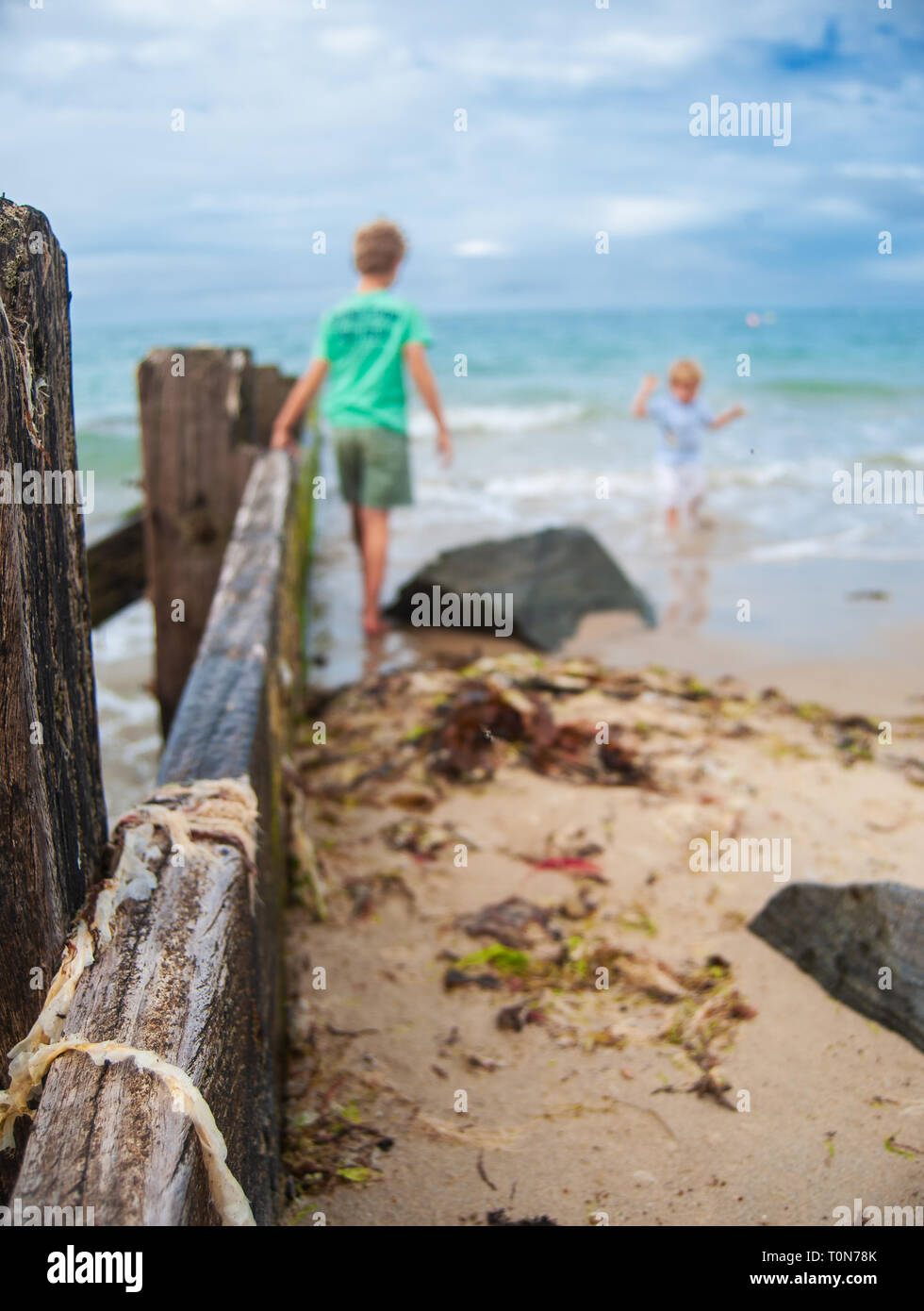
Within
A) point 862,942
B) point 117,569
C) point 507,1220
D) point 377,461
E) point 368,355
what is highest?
point 368,355

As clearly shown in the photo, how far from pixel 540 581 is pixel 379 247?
88.2 inches

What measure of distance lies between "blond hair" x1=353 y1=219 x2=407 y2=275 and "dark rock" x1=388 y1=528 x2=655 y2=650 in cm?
188

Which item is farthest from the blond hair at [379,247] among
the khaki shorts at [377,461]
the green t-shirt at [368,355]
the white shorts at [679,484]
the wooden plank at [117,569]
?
the white shorts at [679,484]

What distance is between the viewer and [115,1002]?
1.28 meters

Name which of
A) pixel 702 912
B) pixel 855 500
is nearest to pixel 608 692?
pixel 702 912

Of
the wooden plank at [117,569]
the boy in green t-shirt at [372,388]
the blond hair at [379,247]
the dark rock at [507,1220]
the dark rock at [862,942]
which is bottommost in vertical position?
the dark rock at [507,1220]

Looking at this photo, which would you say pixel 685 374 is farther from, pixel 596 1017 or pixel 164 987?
pixel 164 987

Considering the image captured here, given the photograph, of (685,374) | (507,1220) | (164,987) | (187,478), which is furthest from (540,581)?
(164,987)

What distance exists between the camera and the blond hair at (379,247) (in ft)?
18.8

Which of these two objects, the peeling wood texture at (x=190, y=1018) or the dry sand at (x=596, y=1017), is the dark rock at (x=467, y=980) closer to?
the dry sand at (x=596, y=1017)

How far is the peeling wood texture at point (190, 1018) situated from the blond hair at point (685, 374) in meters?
7.31

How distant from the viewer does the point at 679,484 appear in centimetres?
918

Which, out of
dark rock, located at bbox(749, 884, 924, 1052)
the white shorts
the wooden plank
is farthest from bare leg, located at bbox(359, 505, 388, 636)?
dark rock, located at bbox(749, 884, 924, 1052)
